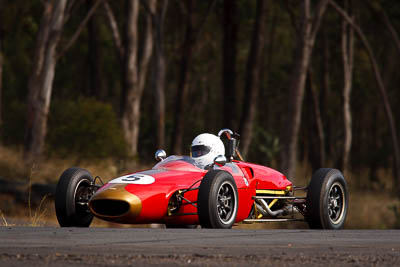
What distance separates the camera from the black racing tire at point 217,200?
39.0ft

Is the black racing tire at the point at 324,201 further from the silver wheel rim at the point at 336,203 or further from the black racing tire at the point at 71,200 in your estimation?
the black racing tire at the point at 71,200

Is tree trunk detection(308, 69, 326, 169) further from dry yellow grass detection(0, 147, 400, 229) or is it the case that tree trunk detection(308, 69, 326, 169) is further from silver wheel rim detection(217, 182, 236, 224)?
silver wheel rim detection(217, 182, 236, 224)

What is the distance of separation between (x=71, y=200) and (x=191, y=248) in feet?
12.7

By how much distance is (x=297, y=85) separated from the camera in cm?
2981

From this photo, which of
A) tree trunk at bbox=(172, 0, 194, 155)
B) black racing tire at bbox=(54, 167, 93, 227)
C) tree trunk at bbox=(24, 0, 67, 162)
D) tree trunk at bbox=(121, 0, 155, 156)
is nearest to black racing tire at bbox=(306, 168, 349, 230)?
black racing tire at bbox=(54, 167, 93, 227)

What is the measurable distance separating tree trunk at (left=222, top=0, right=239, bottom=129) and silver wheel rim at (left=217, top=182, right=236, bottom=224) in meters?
22.2

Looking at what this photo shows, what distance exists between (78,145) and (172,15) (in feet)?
73.4

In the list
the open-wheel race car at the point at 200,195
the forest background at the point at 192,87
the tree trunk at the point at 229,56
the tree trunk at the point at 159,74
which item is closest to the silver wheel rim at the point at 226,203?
the open-wheel race car at the point at 200,195

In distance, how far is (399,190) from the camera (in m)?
33.5

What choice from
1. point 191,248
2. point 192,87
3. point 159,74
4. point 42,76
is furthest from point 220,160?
point 192,87

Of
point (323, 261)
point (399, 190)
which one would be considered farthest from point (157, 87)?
point (323, 261)

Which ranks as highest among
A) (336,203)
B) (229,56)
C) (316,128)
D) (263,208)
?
(229,56)

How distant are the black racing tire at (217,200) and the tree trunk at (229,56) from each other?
2222cm

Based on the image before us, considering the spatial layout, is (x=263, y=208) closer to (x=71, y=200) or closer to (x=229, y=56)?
(x=71, y=200)
